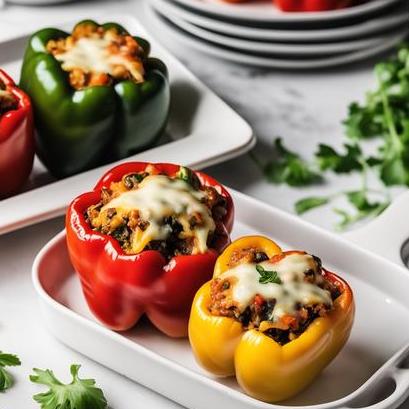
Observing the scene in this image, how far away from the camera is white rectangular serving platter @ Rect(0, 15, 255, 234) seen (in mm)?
3154

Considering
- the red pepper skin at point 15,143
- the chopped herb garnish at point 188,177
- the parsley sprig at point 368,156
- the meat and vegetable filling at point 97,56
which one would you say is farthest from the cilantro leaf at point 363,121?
the red pepper skin at point 15,143

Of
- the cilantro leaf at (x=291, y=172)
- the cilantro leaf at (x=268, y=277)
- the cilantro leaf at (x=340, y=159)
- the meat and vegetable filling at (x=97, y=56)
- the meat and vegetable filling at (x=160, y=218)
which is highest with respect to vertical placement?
the cilantro leaf at (x=268, y=277)

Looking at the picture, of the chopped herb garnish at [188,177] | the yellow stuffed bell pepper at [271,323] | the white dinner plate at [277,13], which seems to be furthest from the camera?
the white dinner plate at [277,13]

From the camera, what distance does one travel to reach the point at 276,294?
8.27 ft

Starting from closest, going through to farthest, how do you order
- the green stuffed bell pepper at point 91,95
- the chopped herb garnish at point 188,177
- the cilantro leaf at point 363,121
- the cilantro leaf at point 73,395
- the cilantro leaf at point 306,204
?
the cilantro leaf at point 73,395 → the chopped herb garnish at point 188,177 → the green stuffed bell pepper at point 91,95 → the cilantro leaf at point 306,204 → the cilantro leaf at point 363,121

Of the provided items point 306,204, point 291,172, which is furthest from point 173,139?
point 306,204

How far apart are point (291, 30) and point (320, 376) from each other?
66.4 inches

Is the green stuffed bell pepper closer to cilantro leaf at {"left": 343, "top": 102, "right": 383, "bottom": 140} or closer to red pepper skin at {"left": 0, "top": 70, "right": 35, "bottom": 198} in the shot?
red pepper skin at {"left": 0, "top": 70, "right": 35, "bottom": 198}

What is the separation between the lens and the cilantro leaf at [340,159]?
356 centimetres

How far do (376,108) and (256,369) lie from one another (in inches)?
60.5

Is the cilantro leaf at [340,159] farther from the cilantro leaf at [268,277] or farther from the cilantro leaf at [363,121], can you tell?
the cilantro leaf at [268,277]

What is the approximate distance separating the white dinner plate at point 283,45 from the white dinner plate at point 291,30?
2cm

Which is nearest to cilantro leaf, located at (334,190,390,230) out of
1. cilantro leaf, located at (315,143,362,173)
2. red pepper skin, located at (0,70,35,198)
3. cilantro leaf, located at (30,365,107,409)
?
cilantro leaf, located at (315,143,362,173)

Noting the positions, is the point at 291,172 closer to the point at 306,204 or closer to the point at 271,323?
the point at 306,204
